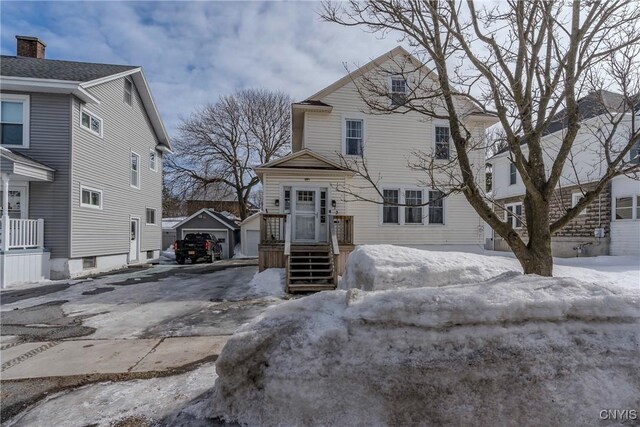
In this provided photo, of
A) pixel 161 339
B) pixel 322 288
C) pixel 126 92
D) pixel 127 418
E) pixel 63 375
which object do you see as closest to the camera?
pixel 127 418

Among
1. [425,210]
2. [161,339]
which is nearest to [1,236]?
[161,339]

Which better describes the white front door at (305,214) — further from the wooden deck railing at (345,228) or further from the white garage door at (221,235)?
the white garage door at (221,235)

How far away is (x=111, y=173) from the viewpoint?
539 inches

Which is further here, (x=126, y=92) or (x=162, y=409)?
(x=126, y=92)

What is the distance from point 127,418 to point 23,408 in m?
1.11

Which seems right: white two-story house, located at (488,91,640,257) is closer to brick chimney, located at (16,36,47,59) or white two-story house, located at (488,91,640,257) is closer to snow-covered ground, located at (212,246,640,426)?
snow-covered ground, located at (212,246,640,426)

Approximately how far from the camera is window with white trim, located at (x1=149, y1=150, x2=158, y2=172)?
18.1 meters

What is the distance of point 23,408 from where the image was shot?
2.96m

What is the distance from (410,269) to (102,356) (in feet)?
16.5

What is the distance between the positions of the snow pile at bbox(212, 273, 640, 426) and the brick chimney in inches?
700

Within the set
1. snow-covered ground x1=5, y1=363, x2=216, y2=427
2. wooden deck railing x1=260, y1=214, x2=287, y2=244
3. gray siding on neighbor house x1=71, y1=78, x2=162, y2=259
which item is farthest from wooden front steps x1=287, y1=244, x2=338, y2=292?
gray siding on neighbor house x1=71, y1=78, x2=162, y2=259

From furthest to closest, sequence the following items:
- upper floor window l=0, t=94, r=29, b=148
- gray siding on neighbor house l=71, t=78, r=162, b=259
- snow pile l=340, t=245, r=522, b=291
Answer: gray siding on neighbor house l=71, t=78, r=162, b=259 → upper floor window l=0, t=94, r=29, b=148 → snow pile l=340, t=245, r=522, b=291

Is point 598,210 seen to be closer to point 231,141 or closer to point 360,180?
point 360,180

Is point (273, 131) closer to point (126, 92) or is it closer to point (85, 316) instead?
point (126, 92)
